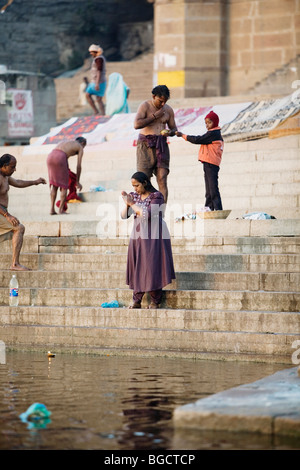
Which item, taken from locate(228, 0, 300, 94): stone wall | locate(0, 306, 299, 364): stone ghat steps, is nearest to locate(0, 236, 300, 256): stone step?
locate(0, 306, 299, 364): stone ghat steps

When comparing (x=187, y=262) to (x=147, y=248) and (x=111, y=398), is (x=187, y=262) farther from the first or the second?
(x=111, y=398)

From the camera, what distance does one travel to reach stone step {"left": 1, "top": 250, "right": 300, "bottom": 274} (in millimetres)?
11203

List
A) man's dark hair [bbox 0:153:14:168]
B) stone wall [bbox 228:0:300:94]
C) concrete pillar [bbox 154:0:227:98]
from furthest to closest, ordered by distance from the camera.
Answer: concrete pillar [bbox 154:0:227:98]
stone wall [bbox 228:0:300:94]
man's dark hair [bbox 0:153:14:168]

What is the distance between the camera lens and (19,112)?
24.2 m

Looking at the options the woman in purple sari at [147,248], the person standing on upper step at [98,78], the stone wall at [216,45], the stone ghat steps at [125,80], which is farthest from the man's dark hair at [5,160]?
the stone ghat steps at [125,80]

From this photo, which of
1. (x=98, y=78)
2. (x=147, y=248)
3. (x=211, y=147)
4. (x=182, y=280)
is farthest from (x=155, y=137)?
(x=98, y=78)

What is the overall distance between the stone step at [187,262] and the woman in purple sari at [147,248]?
0.92 meters

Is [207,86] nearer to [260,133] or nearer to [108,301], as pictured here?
[260,133]

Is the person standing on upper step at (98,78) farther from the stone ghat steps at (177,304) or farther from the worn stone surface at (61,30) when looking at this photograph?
the worn stone surface at (61,30)

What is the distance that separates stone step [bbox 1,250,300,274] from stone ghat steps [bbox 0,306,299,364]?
1074 millimetres

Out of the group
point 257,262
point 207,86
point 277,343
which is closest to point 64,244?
point 257,262

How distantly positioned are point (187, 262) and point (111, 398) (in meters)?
4.10

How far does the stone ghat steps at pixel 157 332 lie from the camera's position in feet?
32.3

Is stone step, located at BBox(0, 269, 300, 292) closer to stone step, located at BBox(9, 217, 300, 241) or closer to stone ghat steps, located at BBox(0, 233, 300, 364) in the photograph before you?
stone ghat steps, located at BBox(0, 233, 300, 364)
